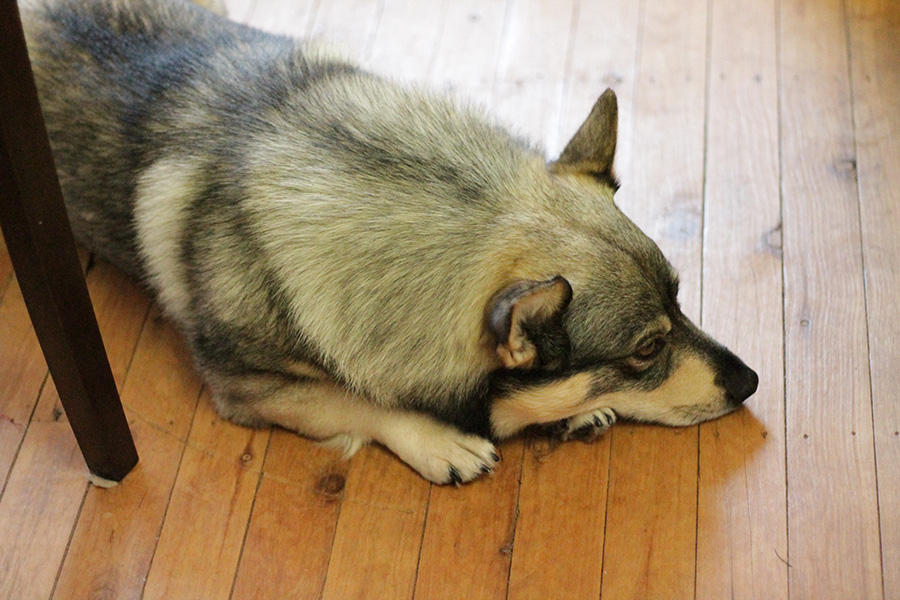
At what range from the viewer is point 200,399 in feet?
9.04

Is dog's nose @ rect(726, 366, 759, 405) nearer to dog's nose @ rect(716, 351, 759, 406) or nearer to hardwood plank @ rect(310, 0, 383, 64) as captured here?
dog's nose @ rect(716, 351, 759, 406)

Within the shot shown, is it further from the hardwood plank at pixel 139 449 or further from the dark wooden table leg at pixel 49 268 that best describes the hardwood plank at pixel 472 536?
the dark wooden table leg at pixel 49 268

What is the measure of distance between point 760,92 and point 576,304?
1776mm

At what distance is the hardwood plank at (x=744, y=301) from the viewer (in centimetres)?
245

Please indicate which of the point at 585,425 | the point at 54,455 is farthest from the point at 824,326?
the point at 54,455

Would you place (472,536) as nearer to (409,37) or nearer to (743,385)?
(743,385)

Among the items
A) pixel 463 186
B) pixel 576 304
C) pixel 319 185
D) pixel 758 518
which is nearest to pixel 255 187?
pixel 319 185

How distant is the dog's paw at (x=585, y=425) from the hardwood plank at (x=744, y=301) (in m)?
0.29

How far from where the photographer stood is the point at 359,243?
6.77 feet

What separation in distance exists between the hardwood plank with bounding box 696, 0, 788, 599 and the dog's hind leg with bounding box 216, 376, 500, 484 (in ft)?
2.12

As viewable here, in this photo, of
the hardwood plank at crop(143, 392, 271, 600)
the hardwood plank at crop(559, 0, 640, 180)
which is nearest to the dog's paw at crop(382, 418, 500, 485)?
the hardwood plank at crop(143, 392, 271, 600)

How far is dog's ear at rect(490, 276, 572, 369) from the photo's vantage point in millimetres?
1886

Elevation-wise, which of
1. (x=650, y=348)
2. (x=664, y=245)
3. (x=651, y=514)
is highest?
(x=650, y=348)

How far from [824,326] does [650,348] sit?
873 millimetres
